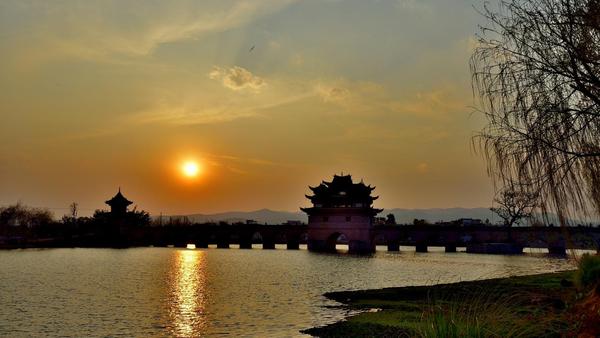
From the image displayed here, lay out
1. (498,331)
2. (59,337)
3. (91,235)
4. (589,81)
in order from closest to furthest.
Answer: (498,331), (589,81), (59,337), (91,235)

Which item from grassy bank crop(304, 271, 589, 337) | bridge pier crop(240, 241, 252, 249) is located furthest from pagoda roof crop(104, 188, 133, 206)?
grassy bank crop(304, 271, 589, 337)

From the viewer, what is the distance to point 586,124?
12523mm

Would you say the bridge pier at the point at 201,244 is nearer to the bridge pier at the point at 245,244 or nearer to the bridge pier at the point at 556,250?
the bridge pier at the point at 245,244

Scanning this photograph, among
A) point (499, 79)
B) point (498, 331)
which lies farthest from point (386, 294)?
point (498, 331)

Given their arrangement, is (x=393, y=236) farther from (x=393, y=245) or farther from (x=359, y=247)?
(x=359, y=247)

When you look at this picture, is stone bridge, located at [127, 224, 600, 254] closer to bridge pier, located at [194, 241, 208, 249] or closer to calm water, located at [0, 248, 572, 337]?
bridge pier, located at [194, 241, 208, 249]

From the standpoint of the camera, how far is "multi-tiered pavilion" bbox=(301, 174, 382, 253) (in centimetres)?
11456

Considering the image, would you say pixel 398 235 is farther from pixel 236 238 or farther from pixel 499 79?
pixel 499 79

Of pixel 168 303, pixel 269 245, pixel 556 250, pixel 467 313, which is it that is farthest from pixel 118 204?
pixel 467 313

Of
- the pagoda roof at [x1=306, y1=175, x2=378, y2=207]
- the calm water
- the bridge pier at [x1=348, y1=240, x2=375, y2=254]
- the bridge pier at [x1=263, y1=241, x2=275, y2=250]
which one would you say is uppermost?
the pagoda roof at [x1=306, y1=175, x2=378, y2=207]

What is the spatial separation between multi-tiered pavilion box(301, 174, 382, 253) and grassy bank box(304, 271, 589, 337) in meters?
77.9

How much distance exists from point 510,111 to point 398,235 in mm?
121184

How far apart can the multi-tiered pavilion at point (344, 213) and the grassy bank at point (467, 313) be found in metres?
77.9

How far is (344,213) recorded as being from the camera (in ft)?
378
